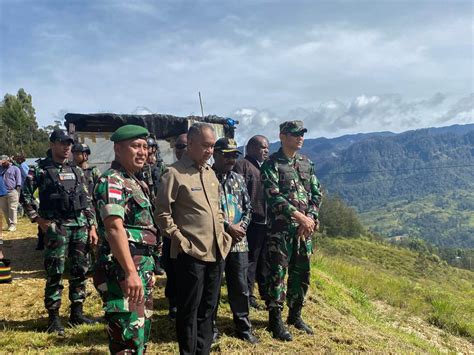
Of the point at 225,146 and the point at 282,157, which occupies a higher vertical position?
the point at 225,146

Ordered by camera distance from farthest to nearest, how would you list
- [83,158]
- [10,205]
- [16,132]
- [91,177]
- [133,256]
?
[16,132], [10,205], [83,158], [91,177], [133,256]

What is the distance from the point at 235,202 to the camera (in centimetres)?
418

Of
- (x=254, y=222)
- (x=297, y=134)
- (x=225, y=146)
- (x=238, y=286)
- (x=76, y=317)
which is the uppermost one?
(x=297, y=134)

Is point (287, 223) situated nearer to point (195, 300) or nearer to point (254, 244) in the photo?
point (254, 244)

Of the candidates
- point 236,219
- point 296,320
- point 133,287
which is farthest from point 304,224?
point 133,287

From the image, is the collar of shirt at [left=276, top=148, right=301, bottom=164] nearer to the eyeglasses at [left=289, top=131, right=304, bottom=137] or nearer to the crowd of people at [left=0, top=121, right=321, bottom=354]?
the crowd of people at [left=0, top=121, right=321, bottom=354]

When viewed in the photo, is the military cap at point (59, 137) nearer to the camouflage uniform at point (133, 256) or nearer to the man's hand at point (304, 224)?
the camouflage uniform at point (133, 256)

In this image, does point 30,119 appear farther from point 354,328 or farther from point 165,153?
point 354,328

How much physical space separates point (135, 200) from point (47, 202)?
2.26m

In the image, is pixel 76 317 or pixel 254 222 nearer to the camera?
pixel 76 317

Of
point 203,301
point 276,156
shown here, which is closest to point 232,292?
point 203,301

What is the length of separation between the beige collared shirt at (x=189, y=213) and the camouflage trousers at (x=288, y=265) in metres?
1.36

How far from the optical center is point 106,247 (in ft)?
9.42

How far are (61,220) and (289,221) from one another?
8.78 ft
